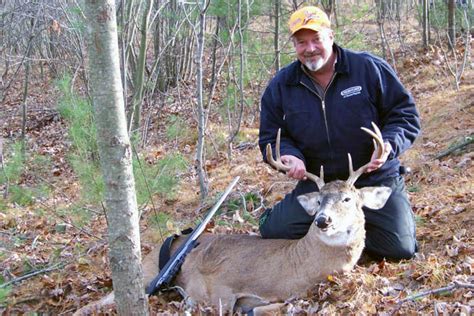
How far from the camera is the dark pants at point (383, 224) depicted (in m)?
4.44

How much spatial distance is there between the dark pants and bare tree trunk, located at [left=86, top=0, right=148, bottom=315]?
1666 mm

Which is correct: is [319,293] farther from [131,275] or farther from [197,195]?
[197,195]

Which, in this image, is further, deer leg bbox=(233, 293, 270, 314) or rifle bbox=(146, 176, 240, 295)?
rifle bbox=(146, 176, 240, 295)

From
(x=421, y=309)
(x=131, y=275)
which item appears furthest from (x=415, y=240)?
(x=131, y=275)

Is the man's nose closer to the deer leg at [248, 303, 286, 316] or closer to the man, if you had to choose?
the man

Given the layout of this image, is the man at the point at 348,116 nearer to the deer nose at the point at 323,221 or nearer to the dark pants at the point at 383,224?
the dark pants at the point at 383,224

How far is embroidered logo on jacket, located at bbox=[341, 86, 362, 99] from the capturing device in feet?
14.9

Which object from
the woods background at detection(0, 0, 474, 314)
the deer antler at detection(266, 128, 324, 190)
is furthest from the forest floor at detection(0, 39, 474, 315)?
the deer antler at detection(266, 128, 324, 190)

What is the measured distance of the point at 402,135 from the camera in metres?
4.41

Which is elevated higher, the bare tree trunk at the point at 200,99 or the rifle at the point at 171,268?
the bare tree trunk at the point at 200,99

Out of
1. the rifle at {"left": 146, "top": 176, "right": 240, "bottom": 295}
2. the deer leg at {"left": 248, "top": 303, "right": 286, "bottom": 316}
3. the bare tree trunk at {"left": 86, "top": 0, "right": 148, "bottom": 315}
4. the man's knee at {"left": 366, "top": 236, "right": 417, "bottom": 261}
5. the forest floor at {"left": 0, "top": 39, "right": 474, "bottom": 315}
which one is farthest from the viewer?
the rifle at {"left": 146, "top": 176, "right": 240, "bottom": 295}

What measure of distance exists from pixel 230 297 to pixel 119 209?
144cm

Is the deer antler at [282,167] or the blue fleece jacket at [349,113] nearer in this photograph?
the deer antler at [282,167]

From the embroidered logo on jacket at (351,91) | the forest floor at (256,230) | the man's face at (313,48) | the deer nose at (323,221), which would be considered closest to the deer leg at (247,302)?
the forest floor at (256,230)
